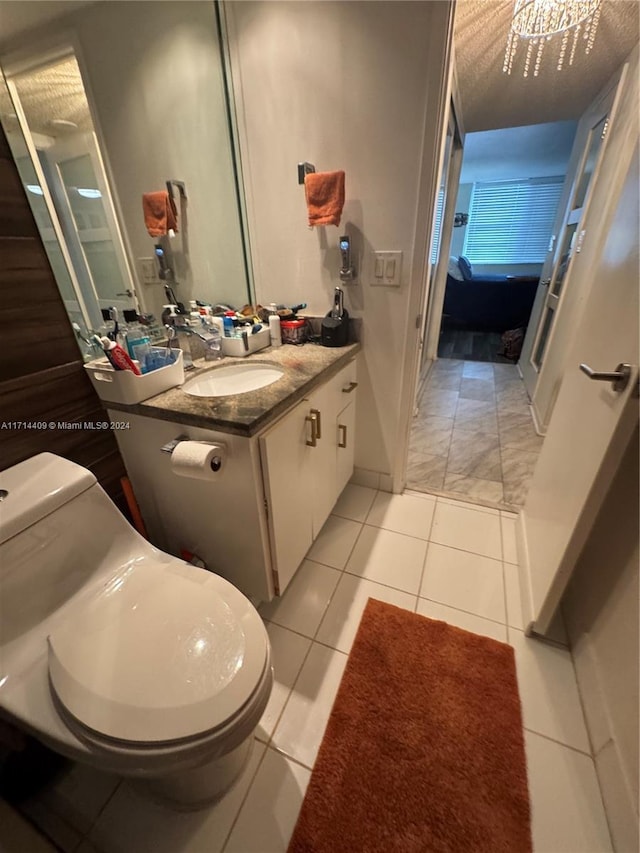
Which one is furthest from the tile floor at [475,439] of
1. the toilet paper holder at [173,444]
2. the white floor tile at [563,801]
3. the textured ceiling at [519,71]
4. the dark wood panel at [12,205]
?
the textured ceiling at [519,71]

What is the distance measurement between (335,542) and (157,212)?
156 centimetres

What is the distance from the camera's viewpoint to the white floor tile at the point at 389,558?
1415 mm

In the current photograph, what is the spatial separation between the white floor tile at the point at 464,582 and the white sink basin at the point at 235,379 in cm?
105

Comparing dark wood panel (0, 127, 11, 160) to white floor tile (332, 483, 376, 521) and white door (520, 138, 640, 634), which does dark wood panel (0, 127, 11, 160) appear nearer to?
white door (520, 138, 640, 634)

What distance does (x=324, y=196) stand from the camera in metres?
1.31

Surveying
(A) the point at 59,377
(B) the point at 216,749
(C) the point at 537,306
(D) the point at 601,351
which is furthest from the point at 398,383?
(C) the point at 537,306

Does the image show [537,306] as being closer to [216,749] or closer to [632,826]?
[632,826]

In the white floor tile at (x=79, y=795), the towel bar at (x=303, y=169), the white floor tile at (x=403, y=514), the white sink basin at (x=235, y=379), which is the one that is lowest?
the white floor tile at (x=403, y=514)

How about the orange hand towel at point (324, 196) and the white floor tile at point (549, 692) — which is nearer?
the white floor tile at point (549, 692)

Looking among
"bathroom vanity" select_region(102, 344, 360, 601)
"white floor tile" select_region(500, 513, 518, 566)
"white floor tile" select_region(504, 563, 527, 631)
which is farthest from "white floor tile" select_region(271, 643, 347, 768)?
"white floor tile" select_region(500, 513, 518, 566)

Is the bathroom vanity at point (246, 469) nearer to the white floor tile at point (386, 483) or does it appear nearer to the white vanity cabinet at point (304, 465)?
the white vanity cabinet at point (304, 465)

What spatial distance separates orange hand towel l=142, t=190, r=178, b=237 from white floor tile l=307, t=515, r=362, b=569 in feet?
4.78

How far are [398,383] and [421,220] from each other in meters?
0.67

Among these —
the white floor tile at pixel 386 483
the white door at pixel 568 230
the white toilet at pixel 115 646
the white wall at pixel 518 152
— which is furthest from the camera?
the white wall at pixel 518 152
